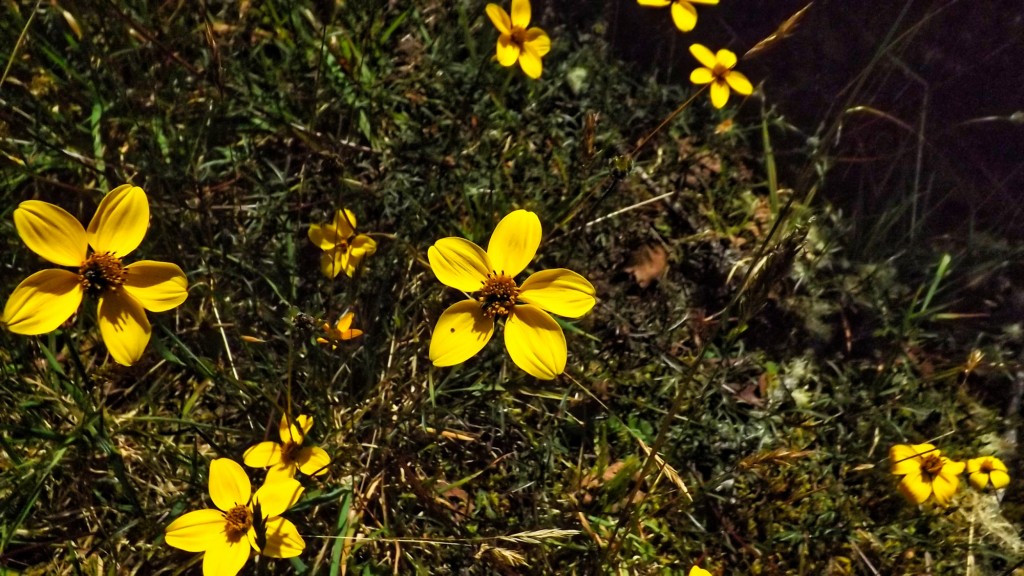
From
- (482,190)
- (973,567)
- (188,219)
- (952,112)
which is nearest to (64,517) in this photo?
(188,219)

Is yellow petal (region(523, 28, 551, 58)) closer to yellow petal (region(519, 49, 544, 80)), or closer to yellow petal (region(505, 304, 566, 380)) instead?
yellow petal (region(519, 49, 544, 80))

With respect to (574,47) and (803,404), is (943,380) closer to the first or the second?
(803,404)

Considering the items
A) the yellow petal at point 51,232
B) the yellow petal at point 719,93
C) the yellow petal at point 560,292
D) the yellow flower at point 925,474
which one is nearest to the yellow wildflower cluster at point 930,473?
the yellow flower at point 925,474

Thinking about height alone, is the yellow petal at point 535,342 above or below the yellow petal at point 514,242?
below

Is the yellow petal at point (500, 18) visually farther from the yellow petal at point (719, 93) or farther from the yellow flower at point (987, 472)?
the yellow flower at point (987, 472)

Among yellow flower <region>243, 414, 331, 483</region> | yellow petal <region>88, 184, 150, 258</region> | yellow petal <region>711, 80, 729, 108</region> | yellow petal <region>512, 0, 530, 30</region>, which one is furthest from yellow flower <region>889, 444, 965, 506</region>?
yellow petal <region>88, 184, 150, 258</region>
